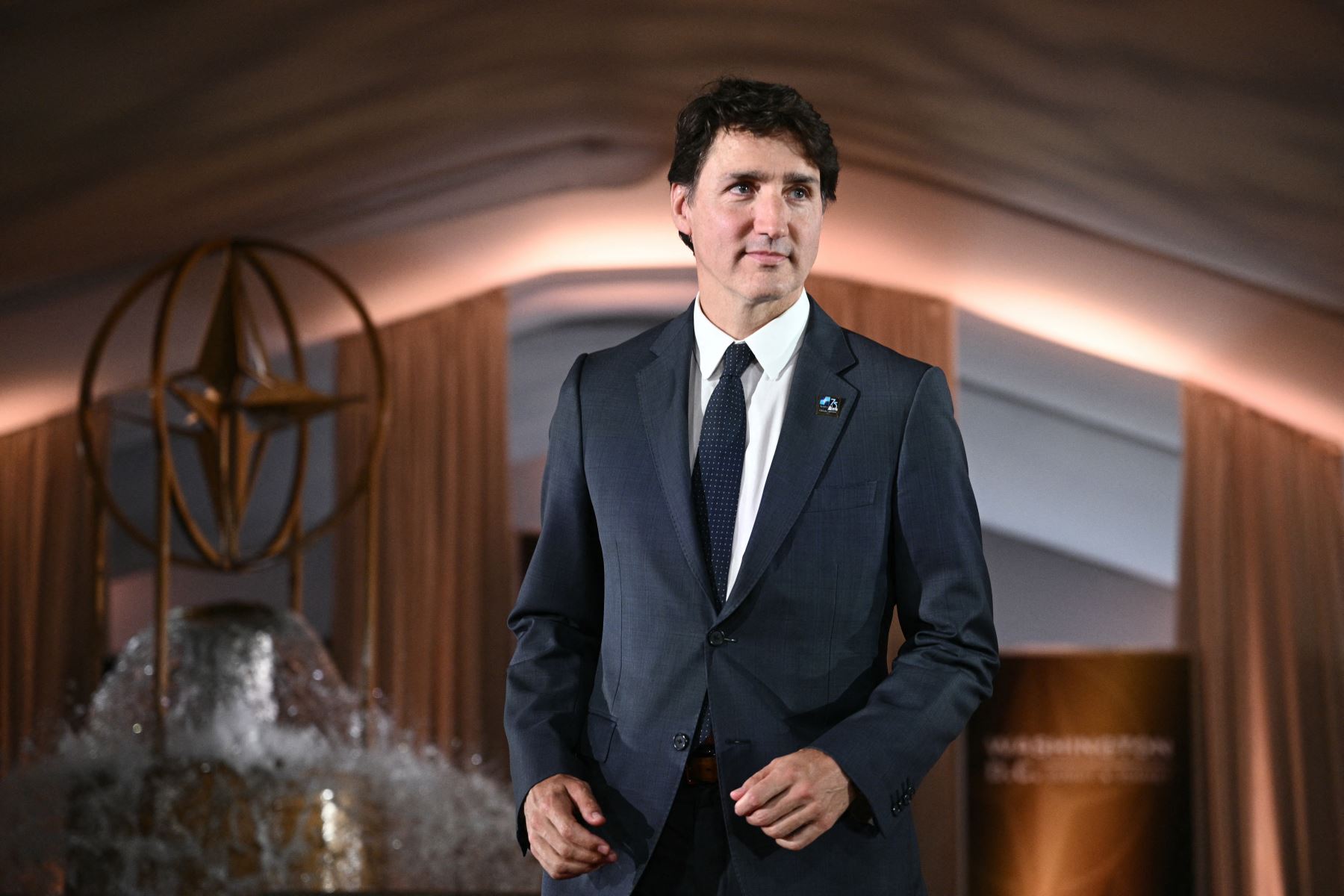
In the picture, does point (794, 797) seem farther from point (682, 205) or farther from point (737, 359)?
point (682, 205)

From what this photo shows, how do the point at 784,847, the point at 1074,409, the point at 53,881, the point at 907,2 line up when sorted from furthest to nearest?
the point at 1074,409 → the point at 907,2 → the point at 53,881 → the point at 784,847

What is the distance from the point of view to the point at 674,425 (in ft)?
4.19

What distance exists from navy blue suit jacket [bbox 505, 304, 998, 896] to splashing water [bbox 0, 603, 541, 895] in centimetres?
243

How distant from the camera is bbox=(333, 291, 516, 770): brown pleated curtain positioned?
308 inches

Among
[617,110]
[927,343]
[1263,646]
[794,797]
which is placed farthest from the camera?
[927,343]

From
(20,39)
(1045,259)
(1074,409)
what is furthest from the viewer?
(1074,409)

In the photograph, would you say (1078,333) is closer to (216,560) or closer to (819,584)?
(216,560)

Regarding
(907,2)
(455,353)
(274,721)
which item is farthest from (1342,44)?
(455,353)

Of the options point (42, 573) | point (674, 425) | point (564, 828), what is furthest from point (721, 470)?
point (42, 573)

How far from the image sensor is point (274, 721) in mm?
4125

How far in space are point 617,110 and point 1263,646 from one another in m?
3.92

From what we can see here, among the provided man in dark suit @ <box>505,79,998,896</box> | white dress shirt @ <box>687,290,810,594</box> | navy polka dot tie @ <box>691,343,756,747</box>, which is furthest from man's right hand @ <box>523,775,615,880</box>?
white dress shirt @ <box>687,290,810,594</box>

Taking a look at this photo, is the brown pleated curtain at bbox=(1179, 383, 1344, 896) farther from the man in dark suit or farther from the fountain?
the man in dark suit

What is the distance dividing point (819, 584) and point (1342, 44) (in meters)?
3.22
